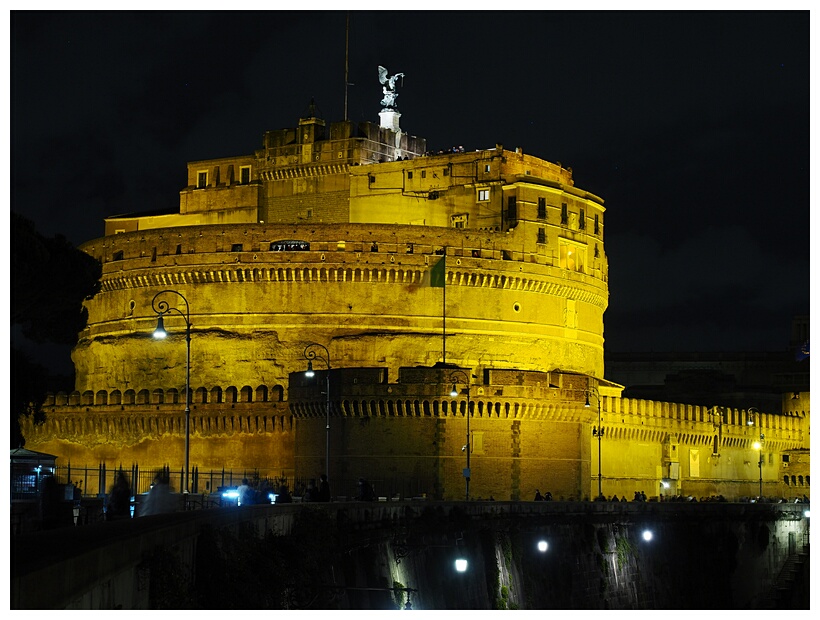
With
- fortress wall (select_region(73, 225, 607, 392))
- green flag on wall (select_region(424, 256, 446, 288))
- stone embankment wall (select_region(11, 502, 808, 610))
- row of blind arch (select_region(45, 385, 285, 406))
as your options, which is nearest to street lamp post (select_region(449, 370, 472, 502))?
stone embankment wall (select_region(11, 502, 808, 610))

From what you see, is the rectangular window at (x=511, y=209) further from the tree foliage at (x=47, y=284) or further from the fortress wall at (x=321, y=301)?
the tree foliage at (x=47, y=284)

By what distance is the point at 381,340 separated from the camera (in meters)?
56.0

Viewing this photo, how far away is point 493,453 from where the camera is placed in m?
46.6

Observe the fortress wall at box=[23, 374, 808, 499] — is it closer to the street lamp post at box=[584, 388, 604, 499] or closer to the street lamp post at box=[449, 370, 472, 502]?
the street lamp post at box=[584, 388, 604, 499]

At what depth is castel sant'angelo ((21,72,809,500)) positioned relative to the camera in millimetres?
46250

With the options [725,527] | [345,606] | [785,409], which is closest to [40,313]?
[345,606]

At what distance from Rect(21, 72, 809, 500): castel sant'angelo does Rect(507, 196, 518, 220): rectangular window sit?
3.3 inches

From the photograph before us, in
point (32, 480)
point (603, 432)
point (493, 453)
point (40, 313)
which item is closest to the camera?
point (40, 313)

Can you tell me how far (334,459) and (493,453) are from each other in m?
5.11

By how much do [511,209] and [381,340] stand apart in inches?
327

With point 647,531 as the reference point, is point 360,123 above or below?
above

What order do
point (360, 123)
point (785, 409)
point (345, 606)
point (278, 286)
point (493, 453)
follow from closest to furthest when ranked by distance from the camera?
point (345, 606)
point (493, 453)
point (278, 286)
point (360, 123)
point (785, 409)

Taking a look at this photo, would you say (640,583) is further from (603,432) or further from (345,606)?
(345,606)

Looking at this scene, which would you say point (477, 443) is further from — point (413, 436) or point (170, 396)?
point (170, 396)
